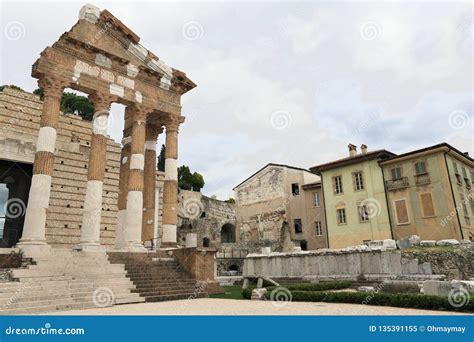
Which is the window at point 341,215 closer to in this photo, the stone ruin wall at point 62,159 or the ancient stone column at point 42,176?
the stone ruin wall at point 62,159

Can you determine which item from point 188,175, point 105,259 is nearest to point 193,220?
point 188,175

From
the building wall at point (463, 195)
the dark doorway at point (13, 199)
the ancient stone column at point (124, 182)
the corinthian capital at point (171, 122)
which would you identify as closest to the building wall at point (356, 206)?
the building wall at point (463, 195)

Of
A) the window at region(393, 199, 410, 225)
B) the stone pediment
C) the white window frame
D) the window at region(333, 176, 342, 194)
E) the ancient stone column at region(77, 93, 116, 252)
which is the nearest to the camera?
the ancient stone column at region(77, 93, 116, 252)

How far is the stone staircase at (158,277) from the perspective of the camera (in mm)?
13664

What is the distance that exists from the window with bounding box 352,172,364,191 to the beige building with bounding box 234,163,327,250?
6968 millimetres

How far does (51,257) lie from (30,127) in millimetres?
12428

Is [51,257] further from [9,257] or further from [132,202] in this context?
[132,202]

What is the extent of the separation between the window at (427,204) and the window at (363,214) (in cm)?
449

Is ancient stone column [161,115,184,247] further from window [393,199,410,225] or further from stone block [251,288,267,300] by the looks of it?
window [393,199,410,225]

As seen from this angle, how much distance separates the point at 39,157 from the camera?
15.7m

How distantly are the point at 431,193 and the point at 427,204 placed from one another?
91cm

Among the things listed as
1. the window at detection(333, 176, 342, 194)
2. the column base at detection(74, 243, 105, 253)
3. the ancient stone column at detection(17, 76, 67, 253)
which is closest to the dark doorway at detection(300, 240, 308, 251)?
the window at detection(333, 176, 342, 194)

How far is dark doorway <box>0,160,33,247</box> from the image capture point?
21391mm

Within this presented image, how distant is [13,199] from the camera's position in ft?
72.3
